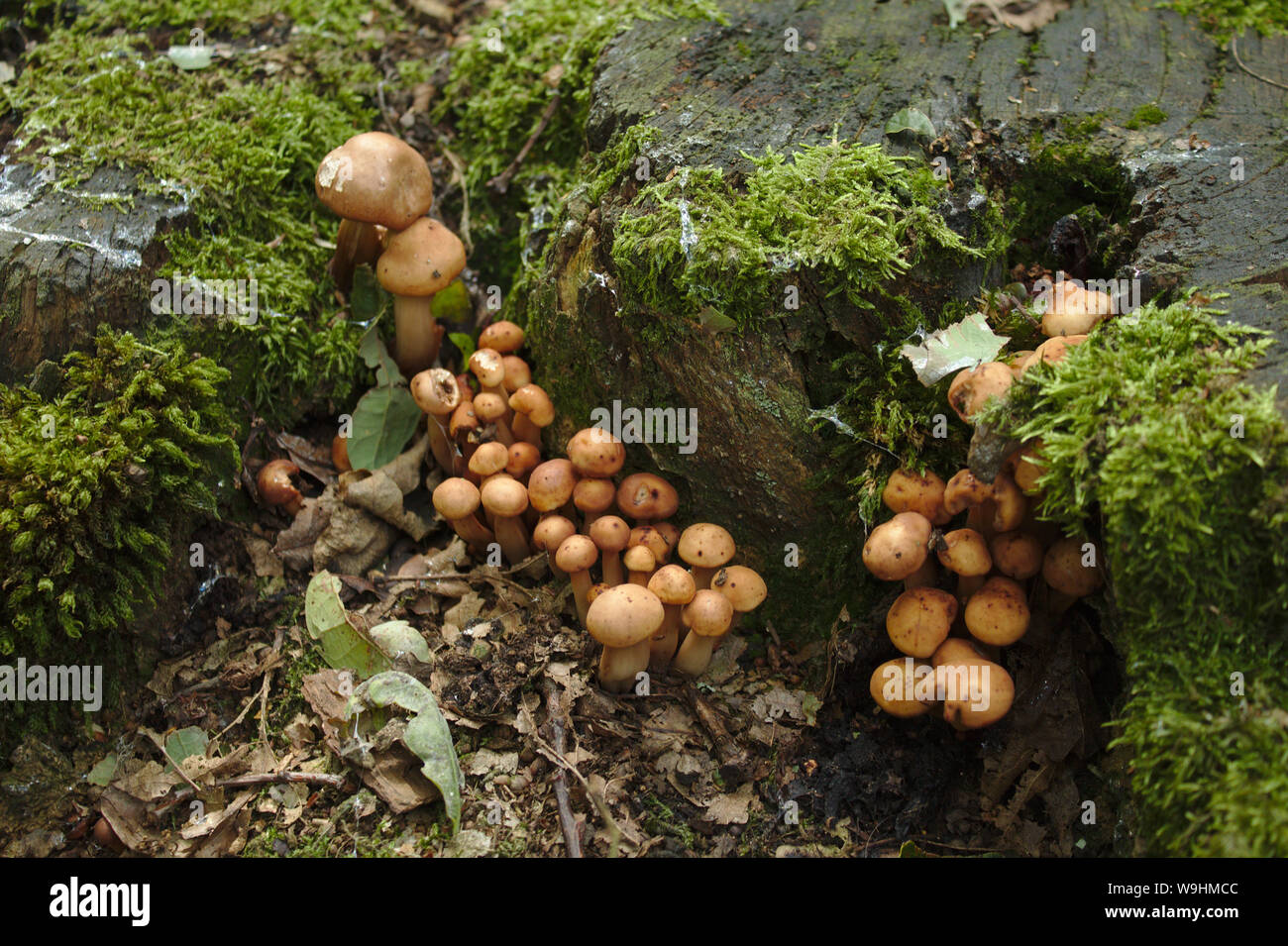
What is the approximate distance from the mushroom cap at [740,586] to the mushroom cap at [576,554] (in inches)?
21.2

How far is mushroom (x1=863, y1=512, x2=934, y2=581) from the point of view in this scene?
335cm

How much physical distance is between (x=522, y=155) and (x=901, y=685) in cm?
364

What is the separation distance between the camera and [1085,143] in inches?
162

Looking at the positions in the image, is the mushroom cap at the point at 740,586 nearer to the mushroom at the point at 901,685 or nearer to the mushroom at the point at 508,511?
the mushroom at the point at 901,685

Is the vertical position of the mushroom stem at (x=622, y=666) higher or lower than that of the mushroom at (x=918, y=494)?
lower

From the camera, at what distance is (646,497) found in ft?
13.1

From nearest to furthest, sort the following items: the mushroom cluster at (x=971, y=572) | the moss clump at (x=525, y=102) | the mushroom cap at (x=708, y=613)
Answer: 1. the mushroom cluster at (x=971, y=572)
2. the mushroom cap at (x=708, y=613)
3. the moss clump at (x=525, y=102)

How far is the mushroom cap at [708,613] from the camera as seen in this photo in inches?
142

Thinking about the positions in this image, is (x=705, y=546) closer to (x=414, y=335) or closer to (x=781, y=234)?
(x=781, y=234)

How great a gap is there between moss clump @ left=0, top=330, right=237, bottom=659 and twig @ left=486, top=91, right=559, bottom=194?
1.93 metres

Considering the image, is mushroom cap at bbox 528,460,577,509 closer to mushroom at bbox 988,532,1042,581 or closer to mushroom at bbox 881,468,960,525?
mushroom at bbox 881,468,960,525

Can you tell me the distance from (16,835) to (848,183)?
4.40 m

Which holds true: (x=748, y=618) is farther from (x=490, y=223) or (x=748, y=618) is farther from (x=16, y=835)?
(x=16, y=835)

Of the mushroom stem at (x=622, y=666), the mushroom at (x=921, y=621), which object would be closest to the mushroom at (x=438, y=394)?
the mushroom stem at (x=622, y=666)
